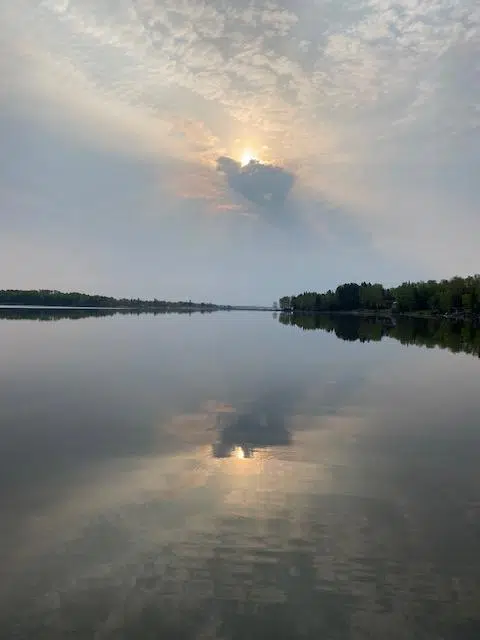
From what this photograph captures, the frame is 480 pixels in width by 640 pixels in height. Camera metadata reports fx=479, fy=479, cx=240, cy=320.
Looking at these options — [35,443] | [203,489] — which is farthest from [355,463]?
[35,443]

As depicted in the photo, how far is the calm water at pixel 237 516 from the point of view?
6.57 m

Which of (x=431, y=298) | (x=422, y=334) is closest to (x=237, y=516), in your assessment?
(x=422, y=334)

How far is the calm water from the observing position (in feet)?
21.5

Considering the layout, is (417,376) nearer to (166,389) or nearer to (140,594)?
(166,389)

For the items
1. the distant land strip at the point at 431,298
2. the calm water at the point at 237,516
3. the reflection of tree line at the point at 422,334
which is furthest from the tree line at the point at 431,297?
the calm water at the point at 237,516

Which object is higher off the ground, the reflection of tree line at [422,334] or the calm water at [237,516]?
the reflection of tree line at [422,334]

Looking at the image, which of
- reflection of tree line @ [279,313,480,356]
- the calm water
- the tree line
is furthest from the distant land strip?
the calm water

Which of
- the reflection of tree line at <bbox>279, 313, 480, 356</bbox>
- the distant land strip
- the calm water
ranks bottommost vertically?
the calm water

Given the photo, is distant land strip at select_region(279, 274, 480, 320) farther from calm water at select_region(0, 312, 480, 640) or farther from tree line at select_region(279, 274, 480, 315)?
calm water at select_region(0, 312, 480, 640)

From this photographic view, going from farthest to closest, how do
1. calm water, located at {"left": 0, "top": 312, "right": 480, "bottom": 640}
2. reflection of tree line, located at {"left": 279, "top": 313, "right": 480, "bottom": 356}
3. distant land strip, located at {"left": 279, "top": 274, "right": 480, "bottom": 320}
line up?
distant land strip, located at {"left": 279, "top": 274, "right": 480, "bottom": 320}
reflection of tree line, located at {"left": 279, "top": 313, "right": 480, "bottom": 356}
calm water, located at {"left": 0, "top": 312, "right": 480, "bottom": 640}

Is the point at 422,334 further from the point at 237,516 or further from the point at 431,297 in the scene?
the point at 431,297

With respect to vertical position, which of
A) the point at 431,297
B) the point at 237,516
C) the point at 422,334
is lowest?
the point at 237,516

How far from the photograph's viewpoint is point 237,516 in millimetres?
9484

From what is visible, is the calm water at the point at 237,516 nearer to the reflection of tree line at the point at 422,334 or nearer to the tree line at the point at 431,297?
the reflection of tree line at the point at 422,334
